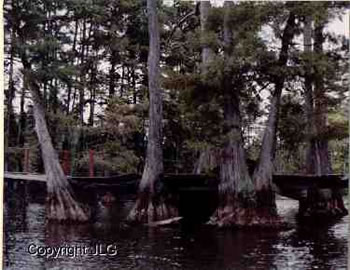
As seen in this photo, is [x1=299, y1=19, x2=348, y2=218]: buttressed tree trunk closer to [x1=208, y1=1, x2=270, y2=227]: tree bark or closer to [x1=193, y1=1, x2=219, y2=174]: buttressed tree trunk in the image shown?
[x1=208, y1=1, x2=270, y2=227]: tree bark

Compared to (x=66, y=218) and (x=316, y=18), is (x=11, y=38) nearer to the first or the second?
(x=66, y=218)

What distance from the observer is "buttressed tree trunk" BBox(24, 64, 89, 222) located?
240cm

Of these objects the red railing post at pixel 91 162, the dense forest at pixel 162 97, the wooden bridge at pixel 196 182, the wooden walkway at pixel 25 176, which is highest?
the dense forest at pixel 162 97

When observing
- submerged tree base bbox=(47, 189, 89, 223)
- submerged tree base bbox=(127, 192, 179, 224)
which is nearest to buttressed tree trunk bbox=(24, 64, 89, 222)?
submerged tree base bbox=(47, 189, 89, 223)

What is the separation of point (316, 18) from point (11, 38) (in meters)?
1.07

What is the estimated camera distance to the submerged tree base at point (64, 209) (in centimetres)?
241

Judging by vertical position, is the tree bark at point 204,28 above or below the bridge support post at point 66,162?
above

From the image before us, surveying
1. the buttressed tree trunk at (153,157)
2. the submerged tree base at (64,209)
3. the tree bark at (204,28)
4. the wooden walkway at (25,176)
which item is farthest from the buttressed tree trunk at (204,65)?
the wooden walkway at (25,176)

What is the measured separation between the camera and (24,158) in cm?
239

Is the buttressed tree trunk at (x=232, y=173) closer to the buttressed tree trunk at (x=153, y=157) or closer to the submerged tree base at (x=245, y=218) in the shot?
the submerged tree base at (x=245, y=218)

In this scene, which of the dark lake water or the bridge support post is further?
the bridge support post

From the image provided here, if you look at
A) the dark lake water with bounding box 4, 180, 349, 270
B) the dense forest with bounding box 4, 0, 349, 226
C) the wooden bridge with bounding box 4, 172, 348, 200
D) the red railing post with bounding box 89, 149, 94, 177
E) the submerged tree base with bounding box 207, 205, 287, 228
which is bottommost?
the dark lake water with bounding box 4, 180, 349, 270

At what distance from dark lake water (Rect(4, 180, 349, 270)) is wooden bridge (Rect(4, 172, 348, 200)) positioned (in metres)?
0.05

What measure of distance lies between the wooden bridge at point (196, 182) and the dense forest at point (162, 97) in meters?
0.03
